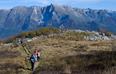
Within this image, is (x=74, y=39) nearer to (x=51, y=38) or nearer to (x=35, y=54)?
(x=51, y=38)

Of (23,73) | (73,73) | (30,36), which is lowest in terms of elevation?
(30,36)

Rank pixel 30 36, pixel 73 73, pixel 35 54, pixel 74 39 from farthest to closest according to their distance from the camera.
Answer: pixel 30 36
pixel 74 39
pixel 35 54
pixel 73 73

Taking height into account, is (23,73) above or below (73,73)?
below

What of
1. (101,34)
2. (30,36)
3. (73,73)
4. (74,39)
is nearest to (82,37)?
(74,39)

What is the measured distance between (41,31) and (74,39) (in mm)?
16649

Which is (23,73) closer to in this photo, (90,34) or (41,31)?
(90,34)

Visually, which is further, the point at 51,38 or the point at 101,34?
the point at 101,34

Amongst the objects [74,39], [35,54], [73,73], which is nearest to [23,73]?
[35,54]

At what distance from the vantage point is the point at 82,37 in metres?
83.2

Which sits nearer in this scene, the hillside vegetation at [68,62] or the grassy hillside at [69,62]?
the grassy hillside at [69,62]

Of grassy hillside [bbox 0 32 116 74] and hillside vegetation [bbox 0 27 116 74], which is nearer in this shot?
grassy hillside [bbox 0 32 116 74]

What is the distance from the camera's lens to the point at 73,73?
78.3ft

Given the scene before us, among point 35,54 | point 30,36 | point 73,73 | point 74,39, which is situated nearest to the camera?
point 73,73

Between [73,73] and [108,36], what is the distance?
66.6m
